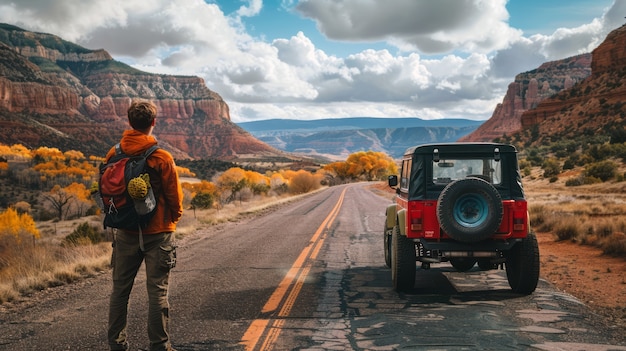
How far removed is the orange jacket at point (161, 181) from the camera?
3910 mm

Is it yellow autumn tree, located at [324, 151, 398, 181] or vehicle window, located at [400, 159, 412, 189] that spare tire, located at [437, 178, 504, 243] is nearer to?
vehicle window, located at [400, 159, 412, 189]

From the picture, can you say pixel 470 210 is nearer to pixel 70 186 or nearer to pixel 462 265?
pixel 462 265

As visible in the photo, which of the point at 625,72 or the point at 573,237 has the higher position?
the point at 625,72

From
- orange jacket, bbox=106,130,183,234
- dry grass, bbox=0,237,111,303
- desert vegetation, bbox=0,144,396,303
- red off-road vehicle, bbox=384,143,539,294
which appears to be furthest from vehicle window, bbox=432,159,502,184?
dry grass, bbox=0,237,111,303

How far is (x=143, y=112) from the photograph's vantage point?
3.94m

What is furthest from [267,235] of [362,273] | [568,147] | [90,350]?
[568,147]

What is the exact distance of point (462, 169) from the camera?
709cm

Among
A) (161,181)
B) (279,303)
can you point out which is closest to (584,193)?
(279,303)

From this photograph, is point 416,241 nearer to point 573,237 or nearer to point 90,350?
point 90,350

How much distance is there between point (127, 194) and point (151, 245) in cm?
47

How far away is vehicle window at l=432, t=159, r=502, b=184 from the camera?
6.85 metres

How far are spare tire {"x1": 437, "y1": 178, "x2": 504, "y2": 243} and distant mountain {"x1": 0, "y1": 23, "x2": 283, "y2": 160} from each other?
320 ft

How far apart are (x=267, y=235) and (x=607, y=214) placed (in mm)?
11850

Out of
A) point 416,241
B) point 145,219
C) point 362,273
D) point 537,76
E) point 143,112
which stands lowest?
point 362,273
